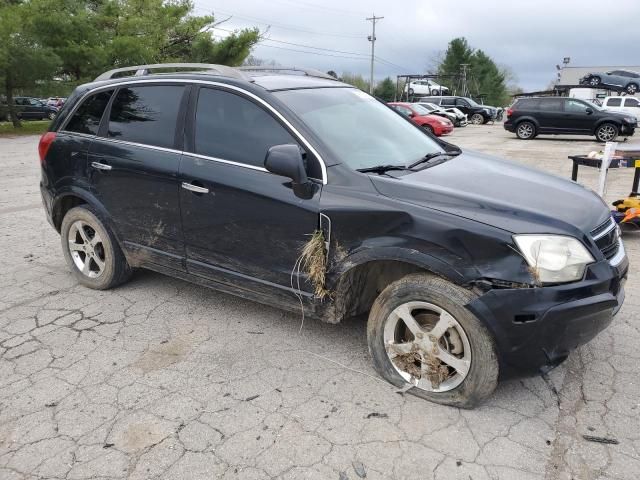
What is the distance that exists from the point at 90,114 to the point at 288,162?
231 centimetres

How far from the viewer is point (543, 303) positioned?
2.56 m

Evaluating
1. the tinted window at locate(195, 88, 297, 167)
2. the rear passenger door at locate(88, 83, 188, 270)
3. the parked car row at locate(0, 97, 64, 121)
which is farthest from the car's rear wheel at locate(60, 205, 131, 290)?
the parked car row at locate(0, 97, 64, 121)

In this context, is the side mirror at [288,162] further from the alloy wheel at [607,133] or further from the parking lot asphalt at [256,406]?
the alloy wheel at [607,133]

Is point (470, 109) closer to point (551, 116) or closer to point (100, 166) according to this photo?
point (551, 116)

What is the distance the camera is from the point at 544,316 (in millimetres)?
2570

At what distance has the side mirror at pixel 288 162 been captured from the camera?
2.99m

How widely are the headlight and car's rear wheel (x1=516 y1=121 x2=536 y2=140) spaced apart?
21077 mm

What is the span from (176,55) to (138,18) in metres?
3.72

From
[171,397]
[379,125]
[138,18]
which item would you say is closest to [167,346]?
[171,397]

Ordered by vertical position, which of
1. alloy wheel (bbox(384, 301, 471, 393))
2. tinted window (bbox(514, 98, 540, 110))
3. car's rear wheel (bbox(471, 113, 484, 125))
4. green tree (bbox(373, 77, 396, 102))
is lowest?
alloy wheel (bbox(384, 301, 471, 393))

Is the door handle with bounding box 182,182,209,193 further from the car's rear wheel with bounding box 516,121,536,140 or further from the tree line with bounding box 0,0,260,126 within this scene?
the tree line with bounding box 0,0,260,126

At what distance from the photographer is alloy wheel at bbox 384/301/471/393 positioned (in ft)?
9.27

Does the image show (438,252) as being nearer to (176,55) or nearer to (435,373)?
(435,373)

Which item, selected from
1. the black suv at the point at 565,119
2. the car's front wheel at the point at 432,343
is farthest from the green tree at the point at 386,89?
the car's front wheel at the point at 432,343
